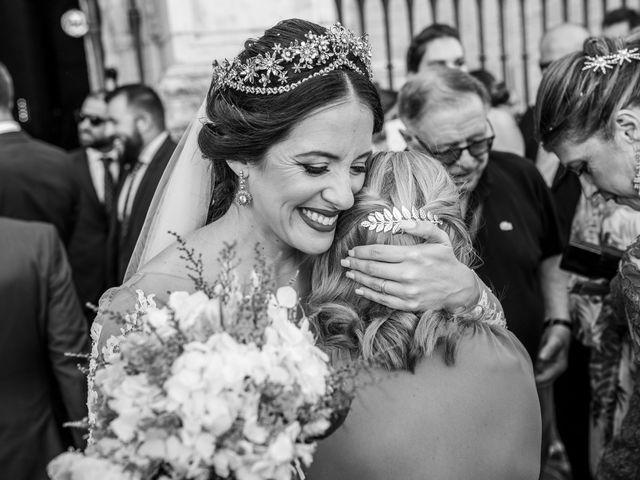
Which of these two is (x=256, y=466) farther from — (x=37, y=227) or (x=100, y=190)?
(x=100, y=190)

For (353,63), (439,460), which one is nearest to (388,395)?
(439,460)

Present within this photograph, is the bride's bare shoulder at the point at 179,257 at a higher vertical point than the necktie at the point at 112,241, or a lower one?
higher

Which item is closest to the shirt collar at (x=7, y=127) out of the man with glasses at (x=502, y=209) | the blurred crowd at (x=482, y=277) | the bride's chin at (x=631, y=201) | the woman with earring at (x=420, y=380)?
the blurred crowd at (x=482, y=277)

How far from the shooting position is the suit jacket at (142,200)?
511 centimetres

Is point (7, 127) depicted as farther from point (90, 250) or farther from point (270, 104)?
point (270, 104)

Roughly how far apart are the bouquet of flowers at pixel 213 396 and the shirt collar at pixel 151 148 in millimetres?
4262

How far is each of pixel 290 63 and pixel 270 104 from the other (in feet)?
0.43

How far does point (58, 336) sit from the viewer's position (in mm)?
3900

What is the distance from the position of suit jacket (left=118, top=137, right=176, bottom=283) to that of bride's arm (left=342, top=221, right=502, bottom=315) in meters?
2.96

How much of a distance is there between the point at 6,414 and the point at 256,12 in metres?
3.23

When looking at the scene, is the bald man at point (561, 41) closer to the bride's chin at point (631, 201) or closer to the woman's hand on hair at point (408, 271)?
the bride's chin at point (631, 201)

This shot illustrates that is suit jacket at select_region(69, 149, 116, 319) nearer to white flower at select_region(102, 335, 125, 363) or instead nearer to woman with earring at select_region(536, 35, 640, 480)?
white flower at select_region(102, 335, 125, 363)

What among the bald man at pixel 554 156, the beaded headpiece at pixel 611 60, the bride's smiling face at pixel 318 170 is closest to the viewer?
the bride's smiling face at pixel 318 170

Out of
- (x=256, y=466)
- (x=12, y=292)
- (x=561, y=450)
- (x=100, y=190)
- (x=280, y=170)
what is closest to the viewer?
(x=256, y=466)
